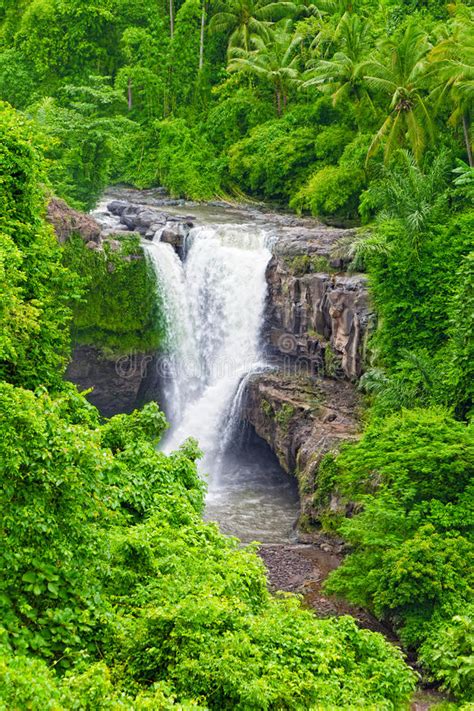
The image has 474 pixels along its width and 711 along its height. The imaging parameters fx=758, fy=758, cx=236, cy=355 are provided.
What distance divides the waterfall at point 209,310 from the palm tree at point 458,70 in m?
7.39

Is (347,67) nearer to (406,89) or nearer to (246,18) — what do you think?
(406,89)

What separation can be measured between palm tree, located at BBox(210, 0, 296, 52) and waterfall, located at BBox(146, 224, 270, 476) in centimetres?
1934

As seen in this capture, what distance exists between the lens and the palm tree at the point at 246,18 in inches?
1619

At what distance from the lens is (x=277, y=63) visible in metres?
37.0

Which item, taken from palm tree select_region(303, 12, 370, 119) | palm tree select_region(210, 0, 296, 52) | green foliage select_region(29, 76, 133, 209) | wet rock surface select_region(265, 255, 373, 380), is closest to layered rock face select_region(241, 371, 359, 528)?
wet rock surface select_region(265, 255, 373, 380)

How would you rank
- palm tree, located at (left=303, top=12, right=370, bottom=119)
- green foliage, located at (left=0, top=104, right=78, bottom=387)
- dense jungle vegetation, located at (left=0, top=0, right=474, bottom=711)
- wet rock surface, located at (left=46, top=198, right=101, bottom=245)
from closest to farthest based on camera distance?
dense jungle vegetation, located at (left=0, top=0, right=474, bottom=711)
green foliage, located at (left=0, top=104, right=78, bottom=387)
wet rock surface, located at (left=46, top=198, right=101, bottom=245)
palm tree, located at (left=303, top=12, right=370, bottom=119)

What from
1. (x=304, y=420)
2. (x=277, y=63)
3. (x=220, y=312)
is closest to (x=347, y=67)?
(x=277, y=63)

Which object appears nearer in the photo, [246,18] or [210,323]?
[210,323]

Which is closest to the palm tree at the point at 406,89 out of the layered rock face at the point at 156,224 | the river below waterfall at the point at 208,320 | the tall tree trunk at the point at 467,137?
the tall tree trunk at the point at 467,137

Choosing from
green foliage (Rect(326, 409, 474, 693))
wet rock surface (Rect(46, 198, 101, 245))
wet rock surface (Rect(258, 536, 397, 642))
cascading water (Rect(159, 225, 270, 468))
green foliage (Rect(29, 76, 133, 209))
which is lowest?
wet rock surface (Rect(258, 536, 397, 642))

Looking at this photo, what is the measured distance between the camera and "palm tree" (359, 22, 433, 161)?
24250mm

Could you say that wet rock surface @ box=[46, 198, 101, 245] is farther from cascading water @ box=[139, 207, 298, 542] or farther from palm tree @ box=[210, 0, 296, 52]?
palm tree @ box=[210, 0, 296, 52]

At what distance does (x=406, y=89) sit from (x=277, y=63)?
1386 centimetres

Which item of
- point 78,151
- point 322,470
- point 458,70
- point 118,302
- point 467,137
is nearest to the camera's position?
point 322,470
